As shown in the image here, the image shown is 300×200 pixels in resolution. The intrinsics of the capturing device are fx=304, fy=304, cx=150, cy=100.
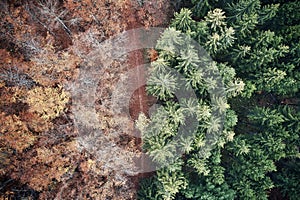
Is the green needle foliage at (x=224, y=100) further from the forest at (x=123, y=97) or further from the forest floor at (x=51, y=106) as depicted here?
the forest floor at (x=51, y=106)

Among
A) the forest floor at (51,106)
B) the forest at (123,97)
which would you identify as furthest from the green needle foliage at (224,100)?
the forest floor at (51,106)

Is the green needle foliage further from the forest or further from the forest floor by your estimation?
the forest floor

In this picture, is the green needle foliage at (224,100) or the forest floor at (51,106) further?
the green needle foliage at (224,100)

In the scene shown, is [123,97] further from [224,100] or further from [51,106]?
[224,100]

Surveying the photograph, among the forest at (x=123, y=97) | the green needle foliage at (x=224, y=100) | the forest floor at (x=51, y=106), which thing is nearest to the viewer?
the forest floor at (x=51, y=106)

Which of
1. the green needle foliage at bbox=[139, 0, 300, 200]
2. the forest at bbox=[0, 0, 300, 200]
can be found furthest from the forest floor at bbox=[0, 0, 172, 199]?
the green needle foliage at bbox=[139, 0, 300, 200]

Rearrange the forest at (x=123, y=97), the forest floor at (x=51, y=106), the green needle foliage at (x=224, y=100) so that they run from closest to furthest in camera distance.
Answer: the forest floor at (x=51, y=106) → the forest at (x=123, y=97) → the green needle foliage at (x=224, y=100)
